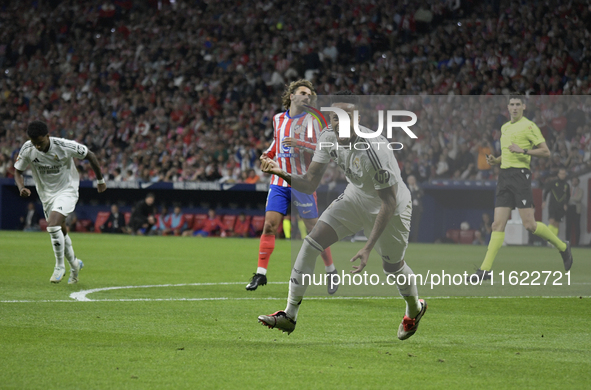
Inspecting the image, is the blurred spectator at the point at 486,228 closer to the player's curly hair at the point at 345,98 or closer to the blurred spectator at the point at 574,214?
the blurred spectator at the point at 574,214

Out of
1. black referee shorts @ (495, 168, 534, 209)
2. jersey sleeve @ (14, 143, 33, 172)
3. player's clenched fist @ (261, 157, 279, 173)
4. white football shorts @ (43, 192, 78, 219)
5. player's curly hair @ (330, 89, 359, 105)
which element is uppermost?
player's curly hair @ (330, 89, 359, 105)

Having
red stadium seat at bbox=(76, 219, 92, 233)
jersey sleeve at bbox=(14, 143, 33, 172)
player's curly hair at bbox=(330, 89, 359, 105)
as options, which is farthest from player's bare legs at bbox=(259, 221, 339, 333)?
red stadium seat at bbox=(76, 219, 92, 233)

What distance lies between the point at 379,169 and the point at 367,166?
10cm

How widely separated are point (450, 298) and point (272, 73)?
→ 1912 centimetres

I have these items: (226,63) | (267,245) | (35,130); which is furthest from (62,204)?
(226,63)

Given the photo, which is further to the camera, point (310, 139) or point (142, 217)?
point (142, 217)

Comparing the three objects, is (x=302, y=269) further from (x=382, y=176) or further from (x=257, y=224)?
(x=257, y=224)

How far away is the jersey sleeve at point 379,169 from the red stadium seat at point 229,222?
18.1 m

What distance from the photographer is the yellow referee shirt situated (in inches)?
377

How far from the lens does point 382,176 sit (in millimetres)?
6000

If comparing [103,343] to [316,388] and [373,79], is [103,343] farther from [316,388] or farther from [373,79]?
[373,79]

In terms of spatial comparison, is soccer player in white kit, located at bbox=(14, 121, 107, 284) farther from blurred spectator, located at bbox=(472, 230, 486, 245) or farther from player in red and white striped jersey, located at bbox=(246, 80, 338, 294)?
blurred spectator, located at bbox=(472, 230, 486, 245)

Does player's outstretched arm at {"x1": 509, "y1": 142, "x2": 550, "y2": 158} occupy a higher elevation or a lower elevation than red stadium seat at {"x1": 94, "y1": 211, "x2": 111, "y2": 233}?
higher

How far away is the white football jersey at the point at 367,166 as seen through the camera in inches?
237
